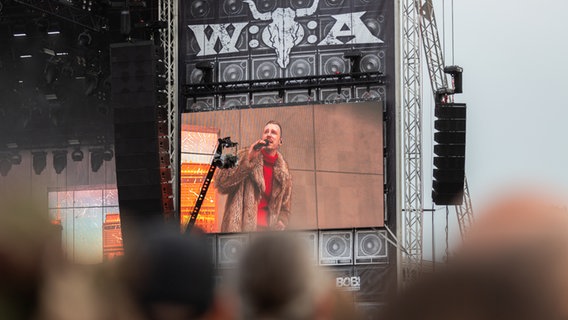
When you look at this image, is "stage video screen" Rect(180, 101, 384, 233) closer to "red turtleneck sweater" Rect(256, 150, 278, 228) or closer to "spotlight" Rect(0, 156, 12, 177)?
"red turtleneck sweater" Rect(256, 150, 278, 228)

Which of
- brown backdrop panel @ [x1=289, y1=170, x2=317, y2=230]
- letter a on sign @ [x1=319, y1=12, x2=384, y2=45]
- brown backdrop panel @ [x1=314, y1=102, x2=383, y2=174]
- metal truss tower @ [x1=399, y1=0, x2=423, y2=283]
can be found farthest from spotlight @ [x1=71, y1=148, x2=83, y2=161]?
metal truss tower @ [x1=399, y1=0, x2=423, y2=283]

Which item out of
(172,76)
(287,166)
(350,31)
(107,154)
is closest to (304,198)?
(287,166)

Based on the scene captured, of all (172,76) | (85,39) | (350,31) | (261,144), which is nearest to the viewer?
(261,144)

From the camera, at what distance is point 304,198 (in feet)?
65.4

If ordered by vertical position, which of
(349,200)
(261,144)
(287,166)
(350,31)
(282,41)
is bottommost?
(349,200)

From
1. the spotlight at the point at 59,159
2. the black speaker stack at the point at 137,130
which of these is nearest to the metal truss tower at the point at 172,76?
the black speaker stack at the point at 137,130

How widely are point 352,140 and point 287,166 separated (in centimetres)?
128

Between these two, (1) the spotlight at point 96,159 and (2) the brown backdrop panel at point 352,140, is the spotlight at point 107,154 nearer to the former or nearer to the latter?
(1) the spotlight at point 96,159

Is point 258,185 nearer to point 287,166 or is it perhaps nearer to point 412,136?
point 287,166

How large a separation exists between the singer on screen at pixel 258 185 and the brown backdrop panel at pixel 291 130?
11cm

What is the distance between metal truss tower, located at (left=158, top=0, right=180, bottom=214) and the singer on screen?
105 cm

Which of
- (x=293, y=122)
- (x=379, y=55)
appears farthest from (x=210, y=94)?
(x=379, y=55)

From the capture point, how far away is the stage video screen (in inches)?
778

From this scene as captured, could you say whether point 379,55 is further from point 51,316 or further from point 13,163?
point 51,316
